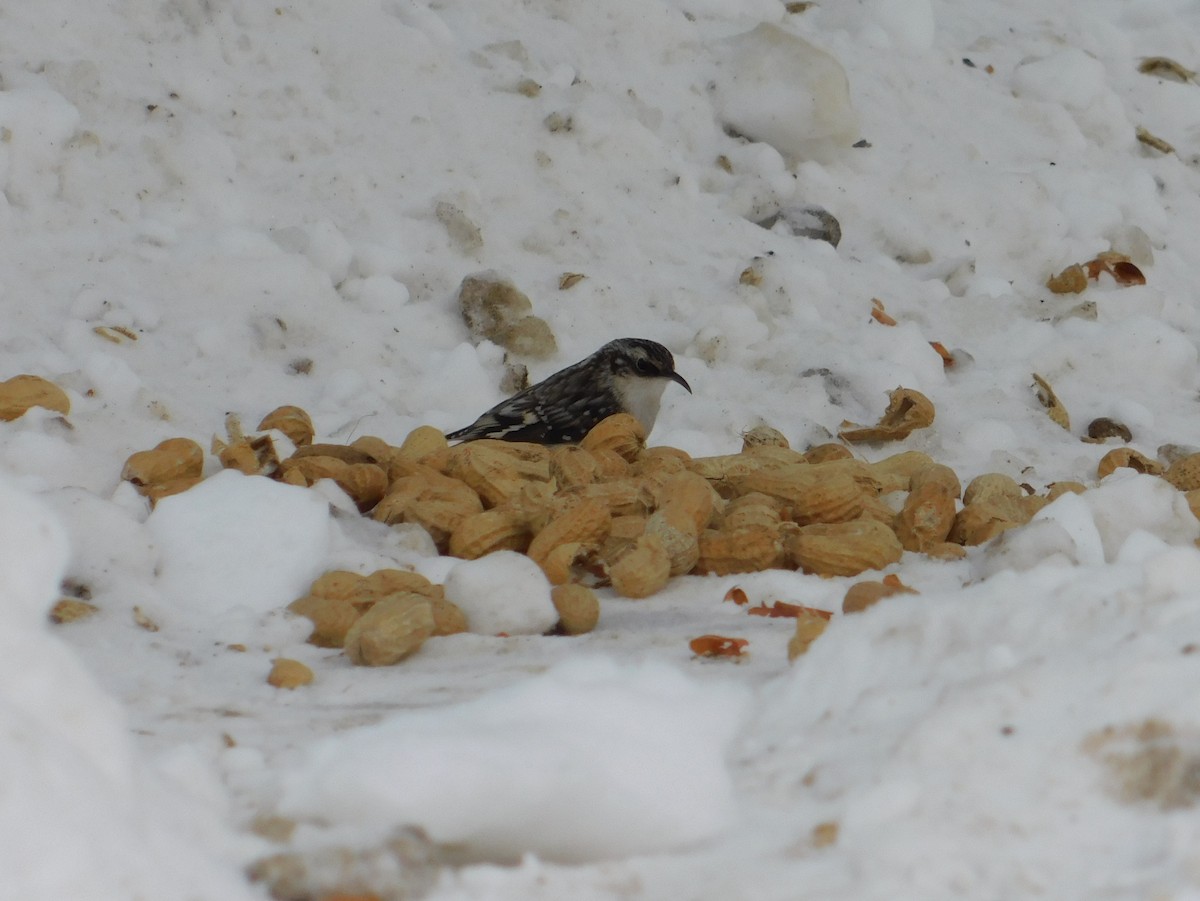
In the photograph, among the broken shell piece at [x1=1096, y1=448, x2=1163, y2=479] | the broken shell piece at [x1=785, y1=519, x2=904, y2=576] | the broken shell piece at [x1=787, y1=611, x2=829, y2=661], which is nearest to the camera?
the broken shell piece at [x1=787, y1=611, x2=829, y2=661]

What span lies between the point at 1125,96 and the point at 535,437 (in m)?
3.68

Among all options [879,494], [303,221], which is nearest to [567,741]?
[879,494]

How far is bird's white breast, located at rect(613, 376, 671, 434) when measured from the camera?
4039 millimetres

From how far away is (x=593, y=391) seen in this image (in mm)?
4152

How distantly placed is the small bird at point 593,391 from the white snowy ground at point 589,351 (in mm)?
170

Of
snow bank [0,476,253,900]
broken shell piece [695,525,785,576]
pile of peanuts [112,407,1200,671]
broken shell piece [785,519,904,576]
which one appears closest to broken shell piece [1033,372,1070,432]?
pile of peanuts [112,407,1200,671]

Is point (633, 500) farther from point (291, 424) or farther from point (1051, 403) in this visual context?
point (1051, 403)

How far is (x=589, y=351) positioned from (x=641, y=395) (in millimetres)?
405

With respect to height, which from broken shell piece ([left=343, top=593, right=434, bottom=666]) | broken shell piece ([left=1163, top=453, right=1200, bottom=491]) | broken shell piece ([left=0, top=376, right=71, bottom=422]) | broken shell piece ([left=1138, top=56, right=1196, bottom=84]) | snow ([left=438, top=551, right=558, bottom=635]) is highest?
broken shell piece ([left=343, top=593, right=434, bottom=666])

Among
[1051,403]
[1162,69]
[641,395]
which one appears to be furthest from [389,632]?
[1162,69]

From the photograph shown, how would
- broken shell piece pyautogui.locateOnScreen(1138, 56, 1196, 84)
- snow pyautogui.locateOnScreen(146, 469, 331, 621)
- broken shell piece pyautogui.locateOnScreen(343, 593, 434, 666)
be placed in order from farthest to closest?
broken shell piece pyautogui.locateOnScreen(1138, 56, 1196, 84), snow pyautogui.locateOnScreen(146, 469, 331, 621), broken shell piece pyautogui.locateOnScreen(343, 593, 434, 666)

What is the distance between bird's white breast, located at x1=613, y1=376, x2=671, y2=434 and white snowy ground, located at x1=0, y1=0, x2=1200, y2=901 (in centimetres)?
8

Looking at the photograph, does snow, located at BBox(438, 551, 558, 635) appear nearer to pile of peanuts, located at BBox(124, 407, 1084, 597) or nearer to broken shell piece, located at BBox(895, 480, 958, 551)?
pile of peanuts, located at BBox(124, 407, 1084, 597)

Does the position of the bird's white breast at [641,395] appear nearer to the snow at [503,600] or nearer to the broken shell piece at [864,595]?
→ the snow at [503,600]
